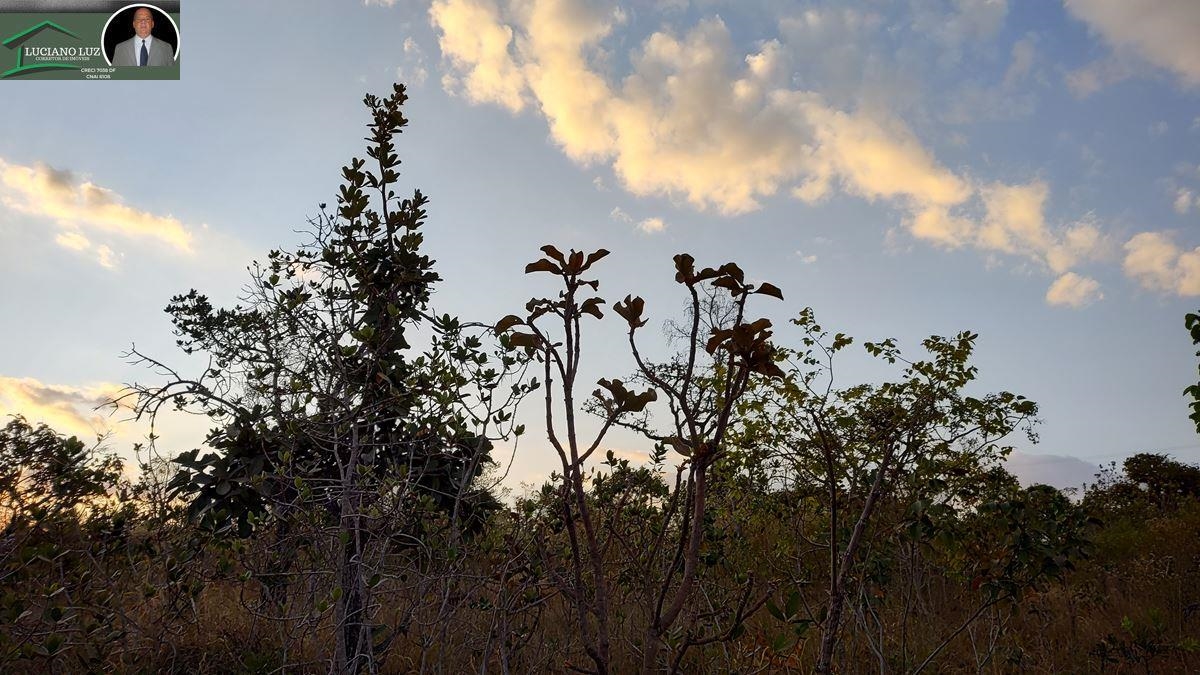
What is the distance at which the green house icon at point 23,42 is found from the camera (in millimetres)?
6664

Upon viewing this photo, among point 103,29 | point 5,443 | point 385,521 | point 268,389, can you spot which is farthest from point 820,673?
point 103,29

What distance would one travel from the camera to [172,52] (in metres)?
7.57

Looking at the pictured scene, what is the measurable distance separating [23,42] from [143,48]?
1024mm

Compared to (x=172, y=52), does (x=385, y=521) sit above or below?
below

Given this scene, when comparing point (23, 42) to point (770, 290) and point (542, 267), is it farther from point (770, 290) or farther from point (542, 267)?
point (770, 290)

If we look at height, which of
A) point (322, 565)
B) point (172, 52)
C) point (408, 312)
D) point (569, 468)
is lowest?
point (322, 565)

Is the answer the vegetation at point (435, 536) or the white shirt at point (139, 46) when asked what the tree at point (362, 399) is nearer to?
the vegetation at point (435, 536)

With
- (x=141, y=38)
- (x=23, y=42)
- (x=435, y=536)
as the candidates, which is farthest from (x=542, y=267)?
(x=23, y=42)

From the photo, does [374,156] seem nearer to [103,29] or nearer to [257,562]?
[257,562]

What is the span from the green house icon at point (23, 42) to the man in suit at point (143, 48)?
1.42ft

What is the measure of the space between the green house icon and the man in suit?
1.42 feet

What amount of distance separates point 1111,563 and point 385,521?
Result: 9890mm
